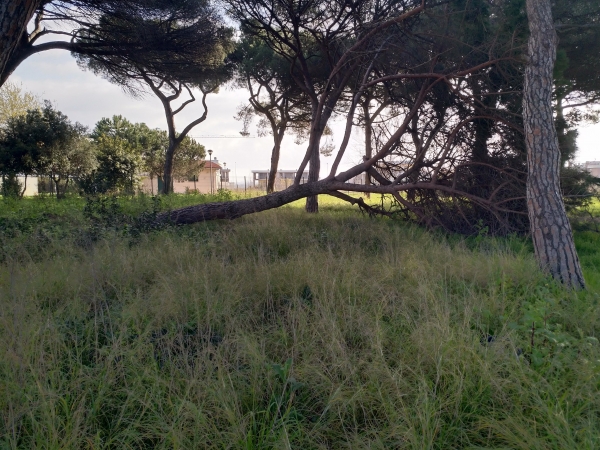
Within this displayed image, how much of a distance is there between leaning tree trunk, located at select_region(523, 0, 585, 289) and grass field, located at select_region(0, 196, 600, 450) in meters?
0.45

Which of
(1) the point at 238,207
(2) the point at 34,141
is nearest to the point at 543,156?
(1) the point at 238,207

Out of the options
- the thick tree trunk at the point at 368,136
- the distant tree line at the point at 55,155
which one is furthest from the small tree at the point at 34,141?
the thick tree trunk at the point at 368,136

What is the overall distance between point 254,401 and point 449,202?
6594 mm

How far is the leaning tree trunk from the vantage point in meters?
4.66

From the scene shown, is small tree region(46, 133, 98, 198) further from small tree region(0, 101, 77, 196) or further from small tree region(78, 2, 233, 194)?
small tree region(78, 2, 233, 194)

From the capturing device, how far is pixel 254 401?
2365 millimetres

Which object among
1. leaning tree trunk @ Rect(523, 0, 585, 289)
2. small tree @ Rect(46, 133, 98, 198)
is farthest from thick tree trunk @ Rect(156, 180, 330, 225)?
small tree @ Rect(46, 133, 98, 198)

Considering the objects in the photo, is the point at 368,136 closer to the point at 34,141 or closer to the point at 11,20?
the point at 11,20

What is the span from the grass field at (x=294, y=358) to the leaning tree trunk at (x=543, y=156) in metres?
0.45

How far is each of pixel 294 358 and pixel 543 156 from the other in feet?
13.0

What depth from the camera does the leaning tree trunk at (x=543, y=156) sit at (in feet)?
15.3

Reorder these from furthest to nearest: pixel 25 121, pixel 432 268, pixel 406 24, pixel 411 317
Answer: pixel 25 121 < pixel 406 24 < pixel 432 268 < pixel 411 317

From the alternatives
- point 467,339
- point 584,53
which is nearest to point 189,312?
point 467,339

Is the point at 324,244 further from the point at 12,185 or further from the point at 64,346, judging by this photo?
the point at 12,185
